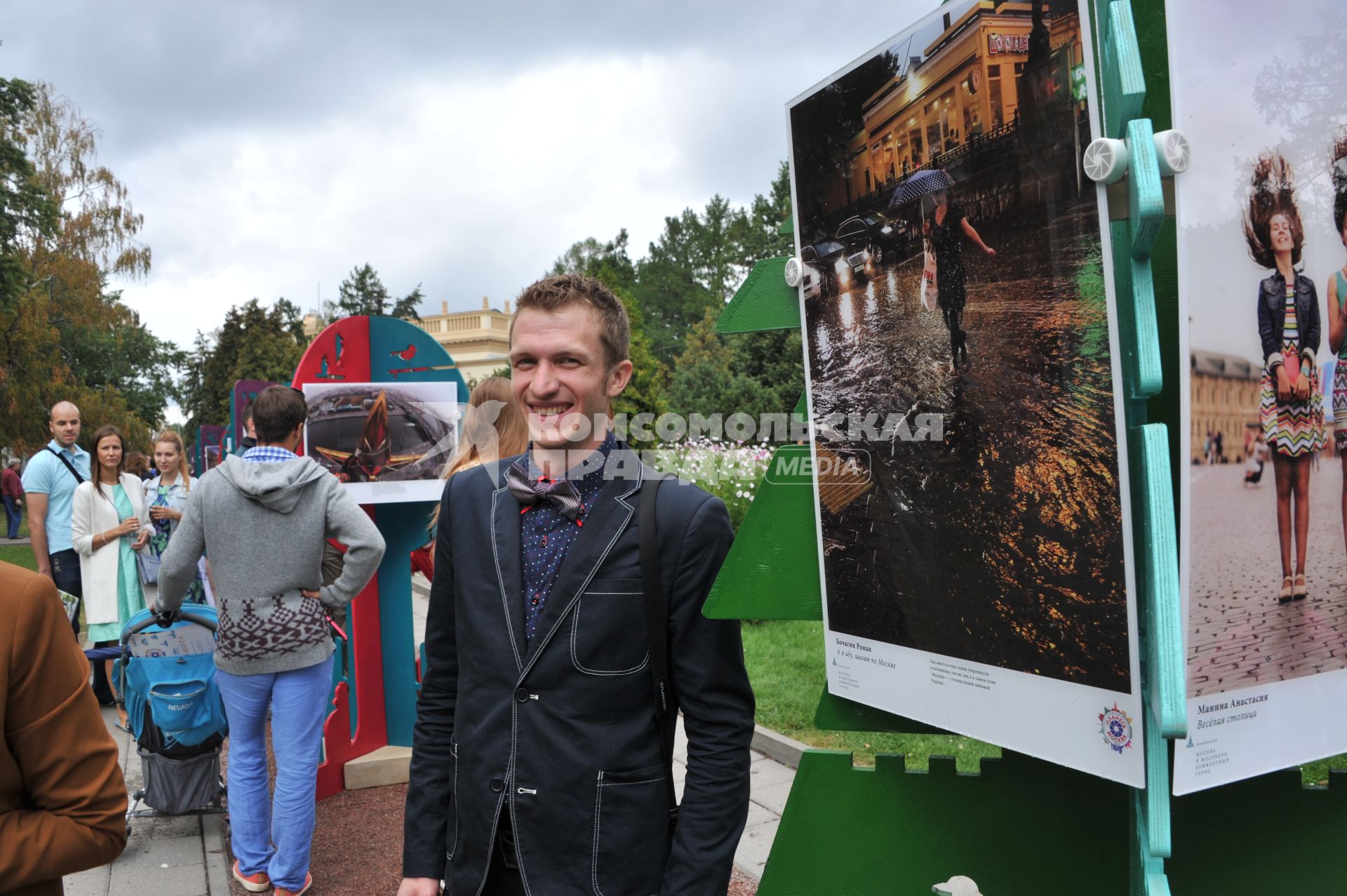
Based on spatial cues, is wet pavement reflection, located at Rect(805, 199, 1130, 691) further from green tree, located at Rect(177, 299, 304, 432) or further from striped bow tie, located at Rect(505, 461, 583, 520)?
green tree, located at Rect(177, 299, 304, 432)

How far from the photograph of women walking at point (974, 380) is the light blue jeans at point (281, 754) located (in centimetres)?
285

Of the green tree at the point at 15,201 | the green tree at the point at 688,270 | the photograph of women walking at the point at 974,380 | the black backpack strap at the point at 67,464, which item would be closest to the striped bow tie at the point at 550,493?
the photograph of women walking at the point at 974,380

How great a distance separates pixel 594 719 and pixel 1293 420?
1341 mm

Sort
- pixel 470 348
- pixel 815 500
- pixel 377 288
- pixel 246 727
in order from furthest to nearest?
pixel 470 348
pixel 377 288
pixel 246 727
pixel 815 500

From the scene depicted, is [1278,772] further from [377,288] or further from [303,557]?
[377,288]

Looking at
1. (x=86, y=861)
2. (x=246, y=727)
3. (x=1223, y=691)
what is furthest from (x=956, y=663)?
(x=246, y=727)

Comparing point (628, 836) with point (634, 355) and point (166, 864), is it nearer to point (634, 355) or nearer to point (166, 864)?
point (166, 864)

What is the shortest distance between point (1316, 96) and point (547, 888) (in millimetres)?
1895

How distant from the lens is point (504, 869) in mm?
1925

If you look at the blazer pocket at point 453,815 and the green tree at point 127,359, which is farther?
the green tree at point 127,359

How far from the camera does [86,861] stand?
159cm

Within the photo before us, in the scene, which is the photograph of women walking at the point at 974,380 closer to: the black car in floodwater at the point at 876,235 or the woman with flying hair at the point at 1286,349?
the black car in floodwater at the point at 876,235

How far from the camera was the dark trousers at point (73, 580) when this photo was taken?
6.78 metres

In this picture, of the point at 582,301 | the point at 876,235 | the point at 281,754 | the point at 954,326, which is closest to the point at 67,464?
the point at 281,754
